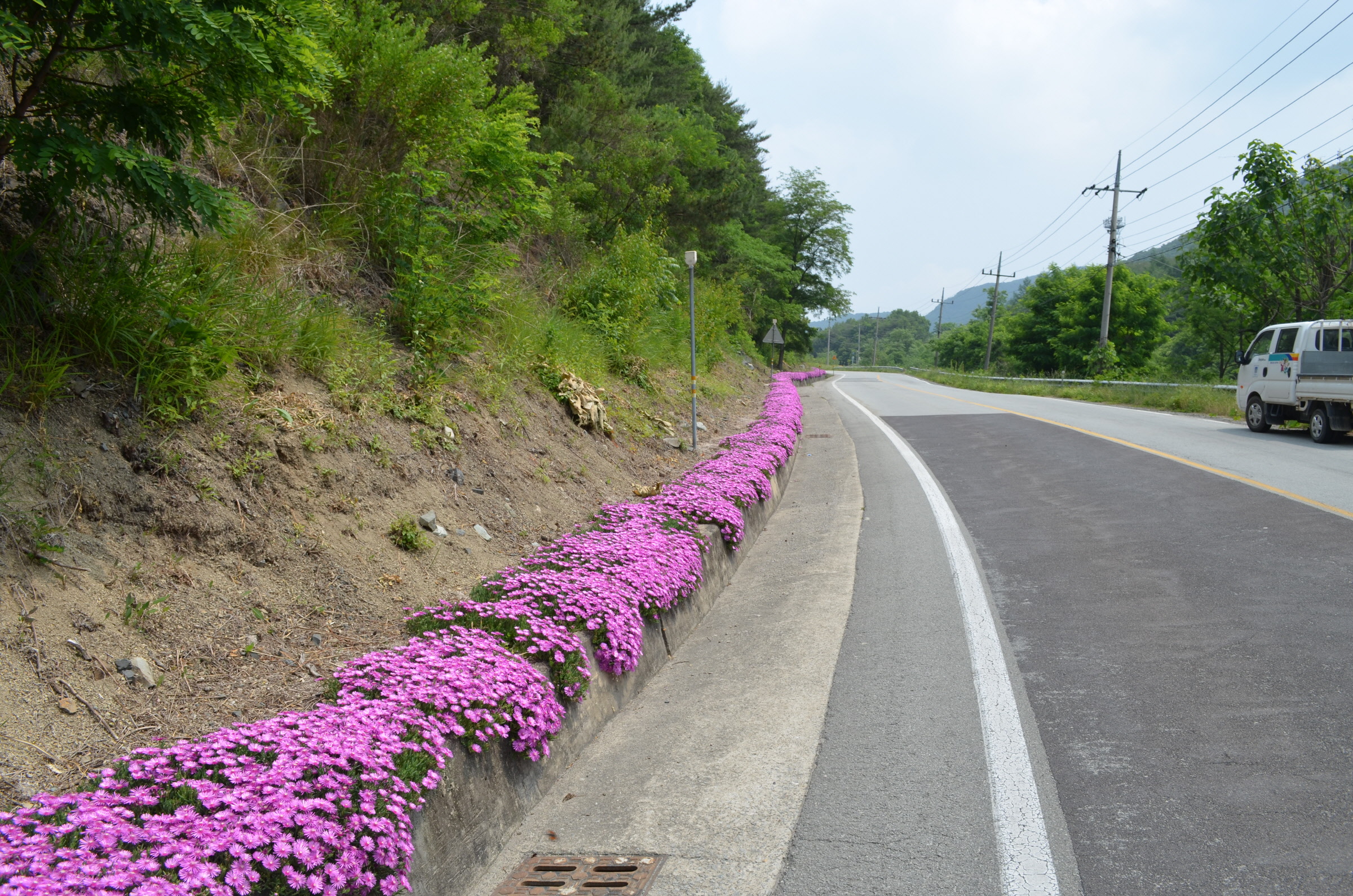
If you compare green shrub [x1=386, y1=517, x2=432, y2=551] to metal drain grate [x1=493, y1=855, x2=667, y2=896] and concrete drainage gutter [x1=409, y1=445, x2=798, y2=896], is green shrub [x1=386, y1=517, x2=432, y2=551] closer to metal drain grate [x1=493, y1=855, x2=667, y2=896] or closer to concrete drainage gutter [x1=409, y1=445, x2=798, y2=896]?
concrete drainage gutter [x1=409, y1=445, x2=798, y2=896]

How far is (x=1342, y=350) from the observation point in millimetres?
13820

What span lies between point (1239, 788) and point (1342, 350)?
14.2m

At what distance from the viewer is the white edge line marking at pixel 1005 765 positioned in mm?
2855

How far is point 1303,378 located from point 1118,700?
1344 cm

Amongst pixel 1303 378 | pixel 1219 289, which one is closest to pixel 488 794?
pixel 1303 378

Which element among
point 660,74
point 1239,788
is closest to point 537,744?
point 1239,788

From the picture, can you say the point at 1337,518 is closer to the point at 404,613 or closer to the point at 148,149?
the point at 404,613

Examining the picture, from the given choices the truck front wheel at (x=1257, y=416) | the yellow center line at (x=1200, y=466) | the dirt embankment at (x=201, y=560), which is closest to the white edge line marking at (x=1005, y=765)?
the dirt embankment at (x=201, y=560)

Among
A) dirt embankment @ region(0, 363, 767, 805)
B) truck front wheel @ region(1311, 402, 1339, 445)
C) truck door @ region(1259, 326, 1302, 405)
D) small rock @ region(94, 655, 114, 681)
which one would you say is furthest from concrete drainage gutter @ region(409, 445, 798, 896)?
truck door @ region(1259, 326, 1302, 405)

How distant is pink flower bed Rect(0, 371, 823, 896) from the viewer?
2170 mm

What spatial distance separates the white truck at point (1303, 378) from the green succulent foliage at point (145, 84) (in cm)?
1570

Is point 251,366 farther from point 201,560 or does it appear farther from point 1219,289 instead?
point 1219,289

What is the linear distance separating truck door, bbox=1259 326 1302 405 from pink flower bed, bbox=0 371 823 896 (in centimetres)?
1477

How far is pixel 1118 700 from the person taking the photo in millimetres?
4145
